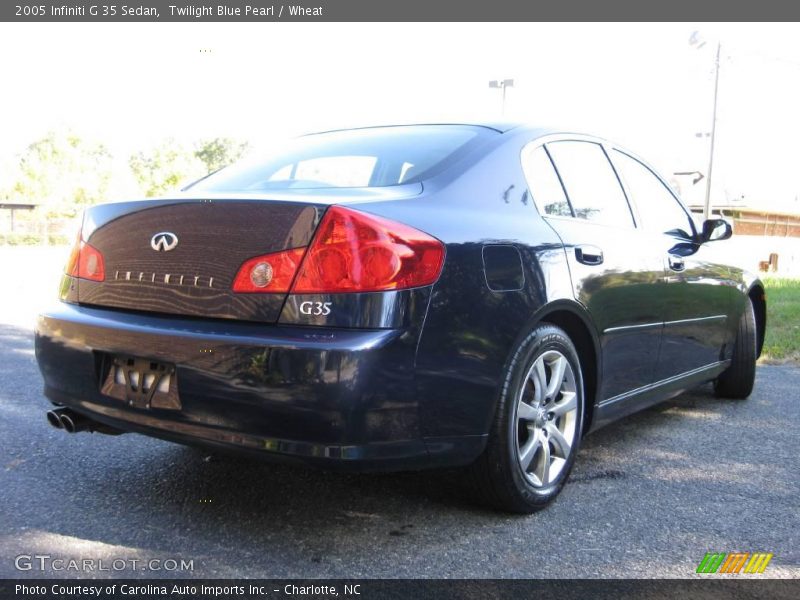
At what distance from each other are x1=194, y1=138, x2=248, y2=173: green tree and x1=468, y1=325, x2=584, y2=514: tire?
316ft

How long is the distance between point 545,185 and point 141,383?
1755mm

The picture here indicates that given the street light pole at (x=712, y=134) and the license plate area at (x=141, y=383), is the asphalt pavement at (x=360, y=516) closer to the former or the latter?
the license plate area at (x=141, y=383)

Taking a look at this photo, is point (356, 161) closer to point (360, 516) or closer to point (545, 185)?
point (545, 185)

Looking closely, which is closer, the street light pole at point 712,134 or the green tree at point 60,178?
the street light pole at point 712,134

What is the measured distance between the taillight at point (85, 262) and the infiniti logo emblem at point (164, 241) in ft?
0.91

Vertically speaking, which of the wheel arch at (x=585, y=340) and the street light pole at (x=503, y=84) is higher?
the street light pole at (x=503, y=84)

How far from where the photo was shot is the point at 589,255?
10.3ft

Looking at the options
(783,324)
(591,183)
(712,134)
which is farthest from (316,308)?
(712,134)

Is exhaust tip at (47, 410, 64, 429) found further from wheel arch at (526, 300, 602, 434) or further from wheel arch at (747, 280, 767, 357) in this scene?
wheel arch at (747, 280, 767, 357)

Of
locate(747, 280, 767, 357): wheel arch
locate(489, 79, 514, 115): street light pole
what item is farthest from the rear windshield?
locate(489, 79, 514, 115): street light pole

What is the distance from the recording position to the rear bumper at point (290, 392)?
2.20m

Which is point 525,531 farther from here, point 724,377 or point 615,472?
point 724,377

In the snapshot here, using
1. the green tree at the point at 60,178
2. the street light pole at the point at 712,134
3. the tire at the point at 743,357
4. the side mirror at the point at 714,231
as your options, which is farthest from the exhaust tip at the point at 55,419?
the green tree at the point at 60,178

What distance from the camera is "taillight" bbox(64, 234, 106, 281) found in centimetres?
271
